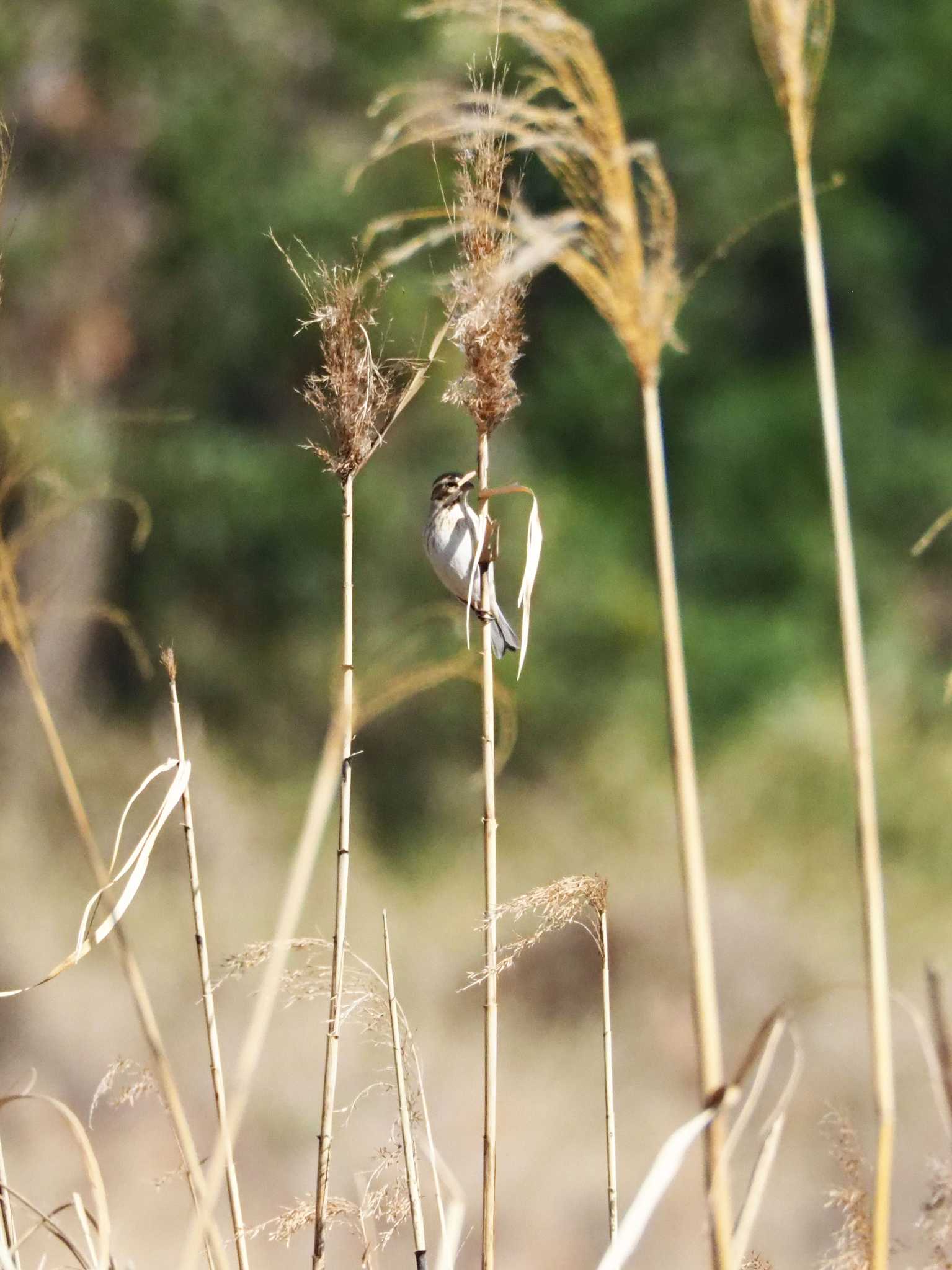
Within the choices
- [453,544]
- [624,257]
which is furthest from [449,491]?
[624,257]

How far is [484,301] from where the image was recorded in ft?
3.25

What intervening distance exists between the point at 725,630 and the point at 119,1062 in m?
3.19

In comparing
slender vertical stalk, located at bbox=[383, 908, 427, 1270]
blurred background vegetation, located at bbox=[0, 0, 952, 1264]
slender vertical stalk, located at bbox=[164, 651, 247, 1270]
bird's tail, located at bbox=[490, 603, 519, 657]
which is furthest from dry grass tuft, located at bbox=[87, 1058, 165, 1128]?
blurred background vegetation, located at bbox=[0, 0, 952, 1264]

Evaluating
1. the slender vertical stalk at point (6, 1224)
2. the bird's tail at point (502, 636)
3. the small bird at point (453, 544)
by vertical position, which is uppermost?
the small bird at point (453, 544)

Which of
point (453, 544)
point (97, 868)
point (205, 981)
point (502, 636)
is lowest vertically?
point (205, 981)

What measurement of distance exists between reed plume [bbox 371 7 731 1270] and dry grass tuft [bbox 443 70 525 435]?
263 mm

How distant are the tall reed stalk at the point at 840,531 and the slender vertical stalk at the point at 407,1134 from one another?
1.47 feet

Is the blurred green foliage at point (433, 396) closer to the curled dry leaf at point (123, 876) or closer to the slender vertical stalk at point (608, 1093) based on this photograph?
the slender vertical stalk at point (608, 1093)

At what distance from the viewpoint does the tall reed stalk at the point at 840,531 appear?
0.61 m

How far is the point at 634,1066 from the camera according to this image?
14.1 feet

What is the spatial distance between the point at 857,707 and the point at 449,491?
154 centimetres

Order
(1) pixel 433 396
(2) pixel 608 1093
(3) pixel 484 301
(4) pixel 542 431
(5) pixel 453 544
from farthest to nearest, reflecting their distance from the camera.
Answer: (4) pixel 542 431
(1) pixel 433 396
(5) pixel 453 544
(2) pixel 608 1093
(3) pixel 484 301

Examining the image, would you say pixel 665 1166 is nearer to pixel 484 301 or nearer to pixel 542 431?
pixel 484 301

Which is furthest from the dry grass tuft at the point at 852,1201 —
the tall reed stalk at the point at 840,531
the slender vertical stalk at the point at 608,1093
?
the tall reed stalk at the point at 840,531
